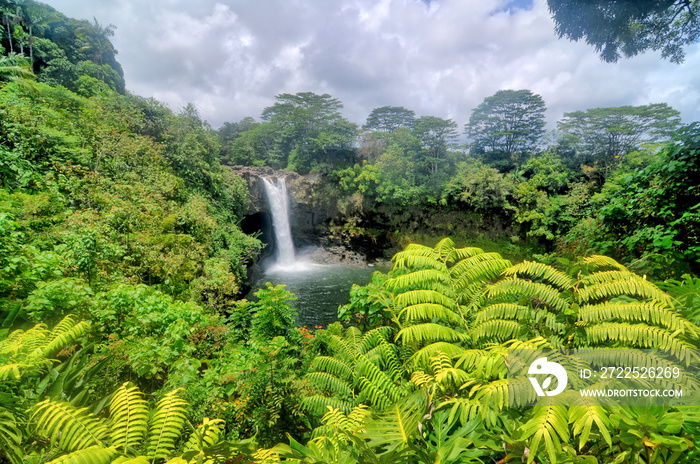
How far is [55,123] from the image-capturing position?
772cm

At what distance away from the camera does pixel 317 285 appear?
15727 mm

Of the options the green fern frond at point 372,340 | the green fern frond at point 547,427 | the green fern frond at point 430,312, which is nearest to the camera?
the green fern frond at point 547,427

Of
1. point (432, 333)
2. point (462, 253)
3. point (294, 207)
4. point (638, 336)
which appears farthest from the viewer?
point (294, 207)

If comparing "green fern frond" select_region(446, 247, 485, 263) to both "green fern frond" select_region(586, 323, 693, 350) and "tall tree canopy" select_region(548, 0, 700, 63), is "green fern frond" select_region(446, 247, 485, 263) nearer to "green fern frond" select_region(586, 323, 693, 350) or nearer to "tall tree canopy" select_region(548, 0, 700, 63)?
"green fern frond" select_region(586, 323, 693, 350)

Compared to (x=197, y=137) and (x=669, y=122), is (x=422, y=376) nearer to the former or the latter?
(x=197, y=137)

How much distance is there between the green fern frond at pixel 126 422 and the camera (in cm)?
128

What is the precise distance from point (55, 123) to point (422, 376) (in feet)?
38.1

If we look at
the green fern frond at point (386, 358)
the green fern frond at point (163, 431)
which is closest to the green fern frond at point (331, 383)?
the green fern frond at point (386, 358)

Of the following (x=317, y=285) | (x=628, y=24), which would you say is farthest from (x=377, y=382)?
(x=317, y=285)

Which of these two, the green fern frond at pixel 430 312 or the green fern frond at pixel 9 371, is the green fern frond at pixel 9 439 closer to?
the green fern frond at pixel 9 371

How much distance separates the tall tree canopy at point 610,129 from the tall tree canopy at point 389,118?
1498 cm

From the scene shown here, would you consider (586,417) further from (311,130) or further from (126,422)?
(311,130)

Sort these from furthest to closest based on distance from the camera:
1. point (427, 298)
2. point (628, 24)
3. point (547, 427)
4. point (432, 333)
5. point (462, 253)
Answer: point (628, 24)
point (462, 253)
point (427, 298)
point (432, 333)
point (547, 427)

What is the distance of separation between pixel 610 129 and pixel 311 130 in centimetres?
2522
